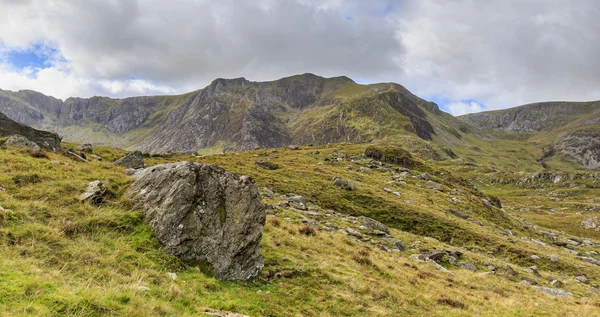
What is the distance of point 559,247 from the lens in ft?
146

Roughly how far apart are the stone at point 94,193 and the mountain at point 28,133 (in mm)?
16084

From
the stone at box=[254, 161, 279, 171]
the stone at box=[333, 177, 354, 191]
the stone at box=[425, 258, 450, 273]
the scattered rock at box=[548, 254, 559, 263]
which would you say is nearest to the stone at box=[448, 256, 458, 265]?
the stone at box=[425, 258, 450, 273]

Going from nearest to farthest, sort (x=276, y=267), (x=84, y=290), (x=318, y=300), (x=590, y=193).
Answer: (x=84, y=290)
(x=318, y=300)
(x=276, y=267)
(x=590, y=193)

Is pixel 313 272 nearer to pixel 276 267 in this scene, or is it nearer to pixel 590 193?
pixel 276 267

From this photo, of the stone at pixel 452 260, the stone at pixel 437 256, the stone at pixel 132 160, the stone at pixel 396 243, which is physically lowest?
the stone at pixel 452 260

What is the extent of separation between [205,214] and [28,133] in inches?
955

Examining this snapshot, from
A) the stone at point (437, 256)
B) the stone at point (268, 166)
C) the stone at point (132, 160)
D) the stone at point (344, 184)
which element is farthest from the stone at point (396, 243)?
the stone at point (268, 166)

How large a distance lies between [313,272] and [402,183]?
4803 cm

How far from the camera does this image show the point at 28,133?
90.9ft

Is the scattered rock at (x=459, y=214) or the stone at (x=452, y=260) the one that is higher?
the scattered rock at (x=459, y=214)

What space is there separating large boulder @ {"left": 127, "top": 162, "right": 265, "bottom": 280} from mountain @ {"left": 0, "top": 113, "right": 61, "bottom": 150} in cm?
1823

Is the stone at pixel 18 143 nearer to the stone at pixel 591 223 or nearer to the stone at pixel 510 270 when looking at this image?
the stone at pixel 510 270

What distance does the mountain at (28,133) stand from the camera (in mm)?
26964

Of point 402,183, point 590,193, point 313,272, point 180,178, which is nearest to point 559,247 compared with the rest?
point 402,183
